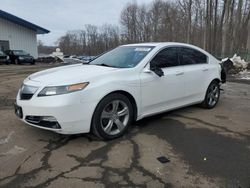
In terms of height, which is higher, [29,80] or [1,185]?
[29,80]

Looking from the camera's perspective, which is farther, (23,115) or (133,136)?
(133,136)

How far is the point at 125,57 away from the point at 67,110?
1.80 m

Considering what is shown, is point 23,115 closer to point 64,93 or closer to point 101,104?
point 64,93

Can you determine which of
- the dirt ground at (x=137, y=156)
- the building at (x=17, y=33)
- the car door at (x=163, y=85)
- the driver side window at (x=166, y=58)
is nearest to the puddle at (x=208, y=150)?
the dirt ground at (x=137, y=156)

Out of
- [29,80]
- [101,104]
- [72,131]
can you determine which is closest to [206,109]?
[101,104]

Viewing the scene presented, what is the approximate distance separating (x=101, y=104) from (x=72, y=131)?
57cm

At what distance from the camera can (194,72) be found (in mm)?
5500

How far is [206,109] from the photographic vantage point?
614cm

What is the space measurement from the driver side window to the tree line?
56.2ft

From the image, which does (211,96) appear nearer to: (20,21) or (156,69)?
(156,69)

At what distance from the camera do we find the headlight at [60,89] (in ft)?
12.2

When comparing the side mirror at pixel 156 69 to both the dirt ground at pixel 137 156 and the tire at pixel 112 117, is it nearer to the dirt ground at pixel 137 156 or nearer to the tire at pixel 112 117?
the tire at pixel 112 117

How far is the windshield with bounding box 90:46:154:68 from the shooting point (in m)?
4.71

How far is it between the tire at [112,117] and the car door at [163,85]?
369 mm
